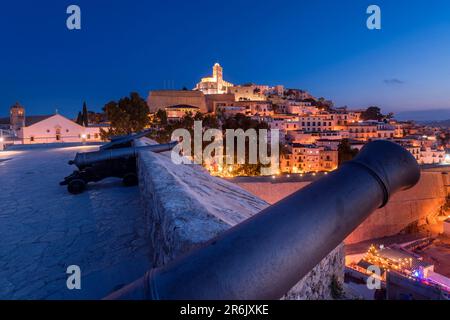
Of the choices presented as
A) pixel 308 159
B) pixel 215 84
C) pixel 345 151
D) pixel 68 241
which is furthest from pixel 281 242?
pixel 215 84

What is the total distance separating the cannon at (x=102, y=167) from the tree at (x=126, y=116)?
1778 centimetres

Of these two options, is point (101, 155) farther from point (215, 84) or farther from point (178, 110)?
point (215, 84)

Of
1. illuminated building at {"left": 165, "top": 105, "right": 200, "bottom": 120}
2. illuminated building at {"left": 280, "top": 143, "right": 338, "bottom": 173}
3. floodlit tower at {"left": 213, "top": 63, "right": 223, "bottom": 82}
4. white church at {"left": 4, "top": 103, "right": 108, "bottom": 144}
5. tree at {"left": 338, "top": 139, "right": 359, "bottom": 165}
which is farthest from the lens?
floodlit tower at {"left": 213, "top": 63, "right": 223, "bottom": 82}

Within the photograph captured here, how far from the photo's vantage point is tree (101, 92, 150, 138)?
2394 cm

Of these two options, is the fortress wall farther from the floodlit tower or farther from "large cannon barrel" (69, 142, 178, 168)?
the floodlit tower

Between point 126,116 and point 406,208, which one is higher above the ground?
point 126,116

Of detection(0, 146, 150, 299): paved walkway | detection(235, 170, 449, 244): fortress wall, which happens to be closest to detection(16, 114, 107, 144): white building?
detection(235, 170, 449, 244): fortress wall

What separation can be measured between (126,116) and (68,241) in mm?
22396

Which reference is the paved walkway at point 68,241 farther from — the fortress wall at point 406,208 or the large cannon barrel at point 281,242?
the fortress wall at point 406,208

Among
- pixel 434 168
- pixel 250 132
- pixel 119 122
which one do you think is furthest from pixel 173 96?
pixel 434 168

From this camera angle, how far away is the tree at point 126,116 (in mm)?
23938

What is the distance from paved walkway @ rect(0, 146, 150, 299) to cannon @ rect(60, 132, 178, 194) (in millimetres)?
217

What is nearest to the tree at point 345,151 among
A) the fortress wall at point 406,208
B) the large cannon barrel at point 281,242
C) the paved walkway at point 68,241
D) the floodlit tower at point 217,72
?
the fortress wall at point 406,208

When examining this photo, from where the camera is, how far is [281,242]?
1032mm
